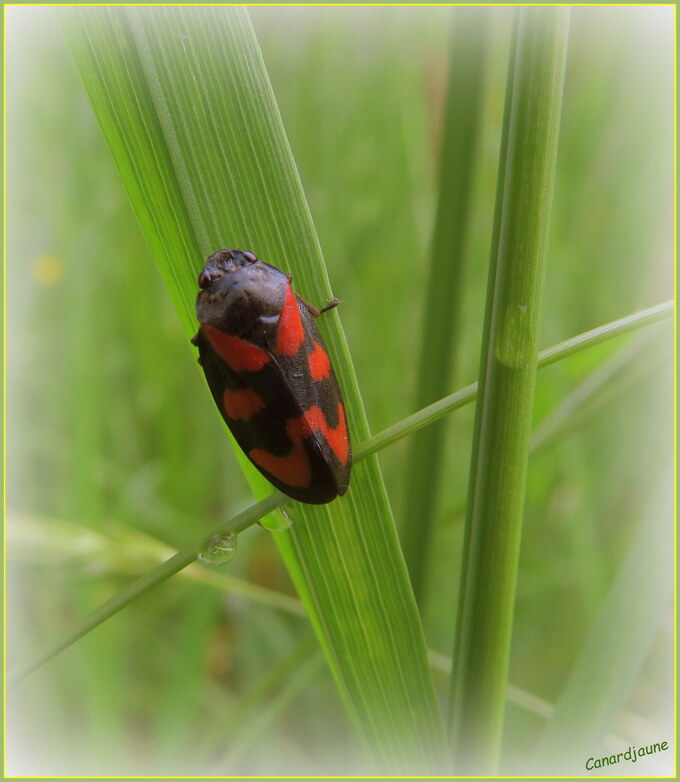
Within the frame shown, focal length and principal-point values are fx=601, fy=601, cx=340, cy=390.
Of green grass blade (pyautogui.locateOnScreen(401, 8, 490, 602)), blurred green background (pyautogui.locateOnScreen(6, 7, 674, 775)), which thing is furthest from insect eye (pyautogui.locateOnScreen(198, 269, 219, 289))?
blurred green background (pyautogui.locateOnScreen(6, 7, 674, 775))

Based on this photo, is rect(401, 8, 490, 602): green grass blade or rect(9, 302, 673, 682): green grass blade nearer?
rect(9, 302, 673, 682): green grass blade

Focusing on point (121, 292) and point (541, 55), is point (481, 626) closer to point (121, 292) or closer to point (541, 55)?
point (541, 55)

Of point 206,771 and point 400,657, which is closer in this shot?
point 400,657

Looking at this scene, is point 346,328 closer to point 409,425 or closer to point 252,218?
point 252,218

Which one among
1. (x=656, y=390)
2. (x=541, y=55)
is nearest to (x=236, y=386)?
(x=541, y=55)

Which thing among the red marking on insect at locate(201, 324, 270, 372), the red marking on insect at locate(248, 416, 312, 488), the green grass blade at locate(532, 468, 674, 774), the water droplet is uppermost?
the red marking on insect at locate(201, 324, 270, 372)

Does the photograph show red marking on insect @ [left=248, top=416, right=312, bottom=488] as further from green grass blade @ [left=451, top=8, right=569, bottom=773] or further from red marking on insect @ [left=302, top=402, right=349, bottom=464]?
green grass blade @ [left=451, top=8, right=569, bottom=773]
